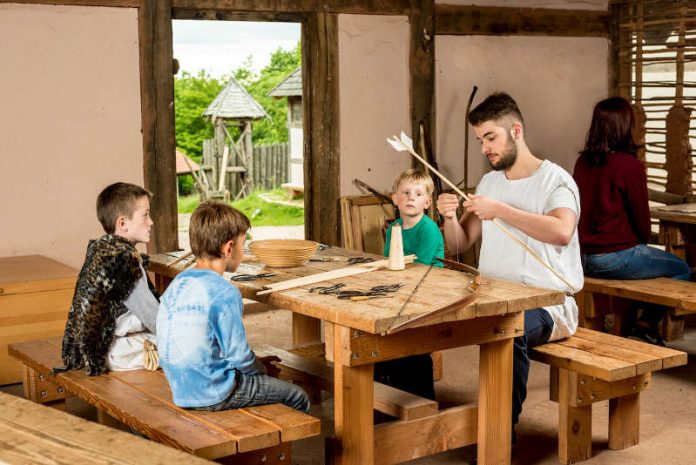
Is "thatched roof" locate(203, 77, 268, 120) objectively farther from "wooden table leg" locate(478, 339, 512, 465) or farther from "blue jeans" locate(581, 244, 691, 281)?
"wooden table leg" locate(478, 339, 512, 465)

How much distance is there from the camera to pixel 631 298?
599 centimetres

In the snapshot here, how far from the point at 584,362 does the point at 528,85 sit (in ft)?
16.8

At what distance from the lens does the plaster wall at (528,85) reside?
8578mm

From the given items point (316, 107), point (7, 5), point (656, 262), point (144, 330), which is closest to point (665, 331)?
point (656, 262)

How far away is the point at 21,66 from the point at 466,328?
4056 millimetres

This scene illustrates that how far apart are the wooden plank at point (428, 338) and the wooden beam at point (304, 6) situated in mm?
4159

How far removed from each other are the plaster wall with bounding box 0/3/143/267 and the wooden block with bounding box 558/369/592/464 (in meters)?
3.80

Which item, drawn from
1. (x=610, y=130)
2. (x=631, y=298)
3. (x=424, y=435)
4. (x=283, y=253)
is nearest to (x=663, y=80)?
(x=610, y=130)

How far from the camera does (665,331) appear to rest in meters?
6.83

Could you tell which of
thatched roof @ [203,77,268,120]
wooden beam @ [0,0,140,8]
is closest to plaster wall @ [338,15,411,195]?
wooden beam @ [0,0,140,8]

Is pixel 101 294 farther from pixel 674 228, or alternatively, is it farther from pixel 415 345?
pixel 674 228

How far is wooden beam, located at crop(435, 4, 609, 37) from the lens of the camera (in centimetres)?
849

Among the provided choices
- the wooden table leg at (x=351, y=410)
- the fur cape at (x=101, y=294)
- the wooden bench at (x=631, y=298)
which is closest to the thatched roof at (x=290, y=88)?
the wooden bench at (x=631, y=298)

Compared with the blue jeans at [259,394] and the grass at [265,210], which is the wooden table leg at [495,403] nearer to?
the blue jeans at [259,394]
